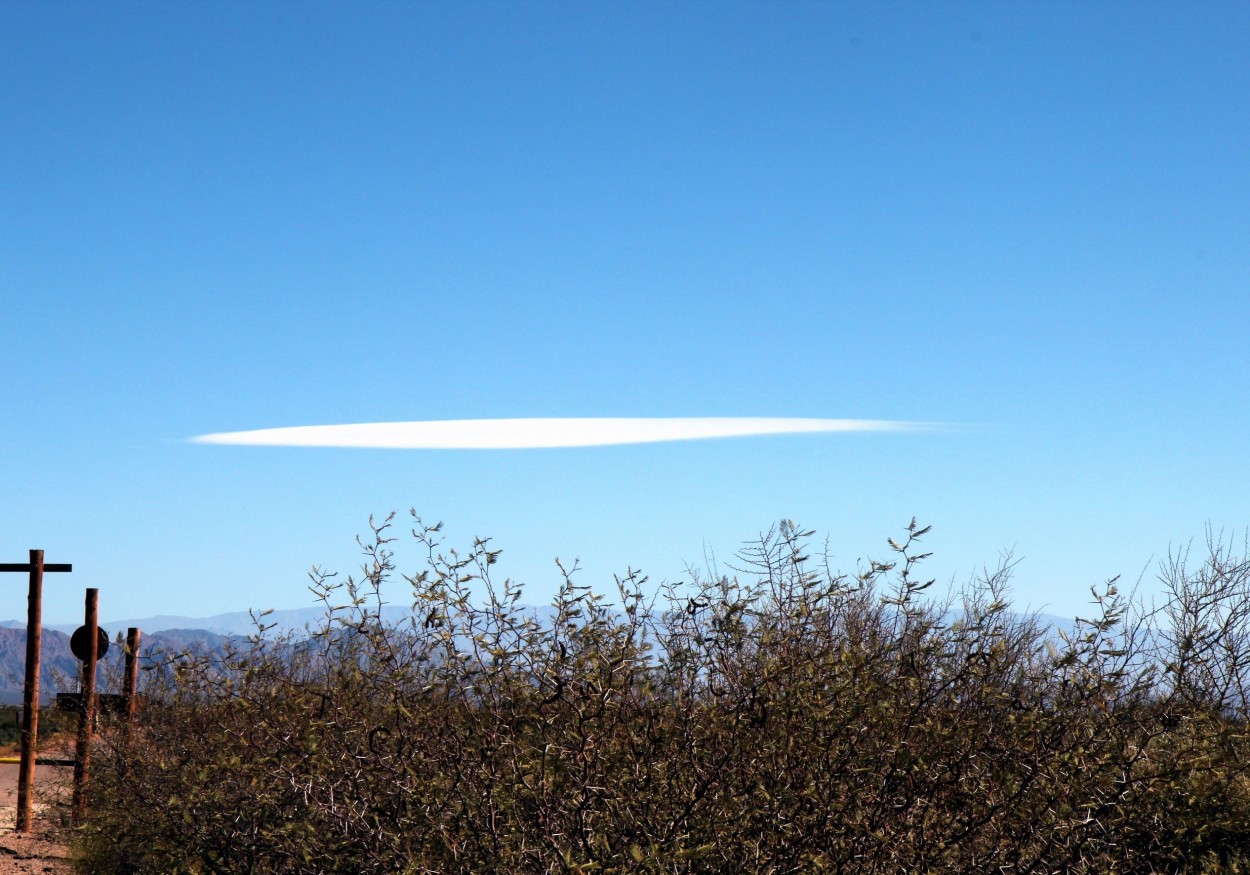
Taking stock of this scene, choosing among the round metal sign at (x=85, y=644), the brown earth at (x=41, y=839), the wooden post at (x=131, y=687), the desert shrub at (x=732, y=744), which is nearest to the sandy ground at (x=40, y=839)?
the brown earth at (x=41, y=839)

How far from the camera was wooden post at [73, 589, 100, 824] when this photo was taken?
1258 cm

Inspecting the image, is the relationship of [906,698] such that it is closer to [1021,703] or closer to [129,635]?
[1021,703]

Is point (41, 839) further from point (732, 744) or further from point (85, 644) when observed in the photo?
point (732, 744)

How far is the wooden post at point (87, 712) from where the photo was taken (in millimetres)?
12578

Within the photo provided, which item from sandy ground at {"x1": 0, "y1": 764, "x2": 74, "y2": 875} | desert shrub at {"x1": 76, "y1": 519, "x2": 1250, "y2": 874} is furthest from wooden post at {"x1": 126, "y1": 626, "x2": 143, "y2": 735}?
desert shrub at {"x1": 76, "y1": 519, "x2": 1250, "y2": 874}

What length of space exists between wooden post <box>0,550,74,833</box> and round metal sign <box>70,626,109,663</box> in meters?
0.41

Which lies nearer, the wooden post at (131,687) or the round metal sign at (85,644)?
the wooden post at (131,687)

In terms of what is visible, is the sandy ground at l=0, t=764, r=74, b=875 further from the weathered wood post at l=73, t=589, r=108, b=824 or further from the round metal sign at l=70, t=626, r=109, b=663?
the round metal sign at l=70, t=626, r=109, b=663

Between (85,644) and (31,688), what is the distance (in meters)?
0.73

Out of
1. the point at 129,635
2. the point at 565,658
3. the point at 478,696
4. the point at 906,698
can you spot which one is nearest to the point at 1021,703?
the point at 906,698

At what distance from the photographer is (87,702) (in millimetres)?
13141

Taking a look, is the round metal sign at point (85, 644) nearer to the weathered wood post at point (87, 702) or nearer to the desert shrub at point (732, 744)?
the weathered wood post at point (87, 702)

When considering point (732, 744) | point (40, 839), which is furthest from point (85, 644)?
point (732, 744)

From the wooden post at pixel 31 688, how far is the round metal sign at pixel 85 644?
1.33 ft
